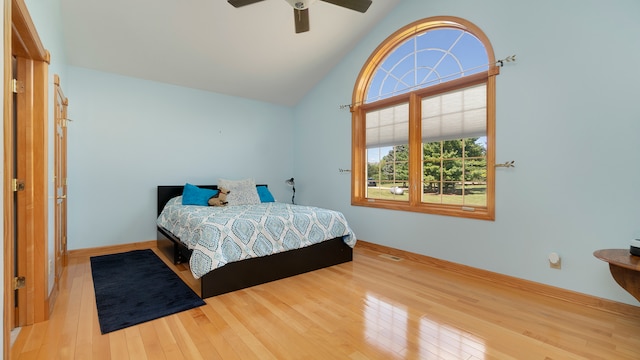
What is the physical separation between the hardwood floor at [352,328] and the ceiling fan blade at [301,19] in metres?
2.43

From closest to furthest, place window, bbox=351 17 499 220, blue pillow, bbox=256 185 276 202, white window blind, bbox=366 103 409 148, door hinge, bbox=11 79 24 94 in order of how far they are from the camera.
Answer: door hinge, bbox=11 79 24 94 → window, bbox=351 17 499 220 → white window blind, bbox=366 103 409 148 → blue pillow, bbox=256 185 276 202

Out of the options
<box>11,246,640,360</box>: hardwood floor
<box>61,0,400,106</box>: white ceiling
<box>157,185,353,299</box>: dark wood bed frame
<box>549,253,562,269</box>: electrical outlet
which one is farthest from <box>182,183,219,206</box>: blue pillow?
<box>549,253,562,269</box>: electrical outlet

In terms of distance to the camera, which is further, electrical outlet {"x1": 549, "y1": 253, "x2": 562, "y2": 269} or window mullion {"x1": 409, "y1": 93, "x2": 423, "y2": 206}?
window mullion {"x1": 409, "y1": 93, "x2": 423, "y2": 206}

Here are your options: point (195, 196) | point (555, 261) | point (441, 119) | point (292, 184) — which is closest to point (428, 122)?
point (441, 119)

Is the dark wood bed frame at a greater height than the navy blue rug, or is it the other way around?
the dark wood bed frame

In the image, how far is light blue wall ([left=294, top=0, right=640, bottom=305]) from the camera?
2.20 metres

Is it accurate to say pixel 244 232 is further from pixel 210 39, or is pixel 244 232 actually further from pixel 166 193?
pixel 210 39

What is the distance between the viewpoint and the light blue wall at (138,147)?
370 centimetres

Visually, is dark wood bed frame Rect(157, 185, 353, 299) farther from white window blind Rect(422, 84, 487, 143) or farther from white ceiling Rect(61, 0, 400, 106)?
white ceiling Rect(61, 0, 400, 106)

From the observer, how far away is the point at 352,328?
199 centimetres

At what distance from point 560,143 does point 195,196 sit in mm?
4028

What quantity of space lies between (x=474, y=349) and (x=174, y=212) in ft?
10.7

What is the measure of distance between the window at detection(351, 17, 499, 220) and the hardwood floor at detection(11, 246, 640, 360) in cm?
101

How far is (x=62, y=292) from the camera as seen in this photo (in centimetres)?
255
